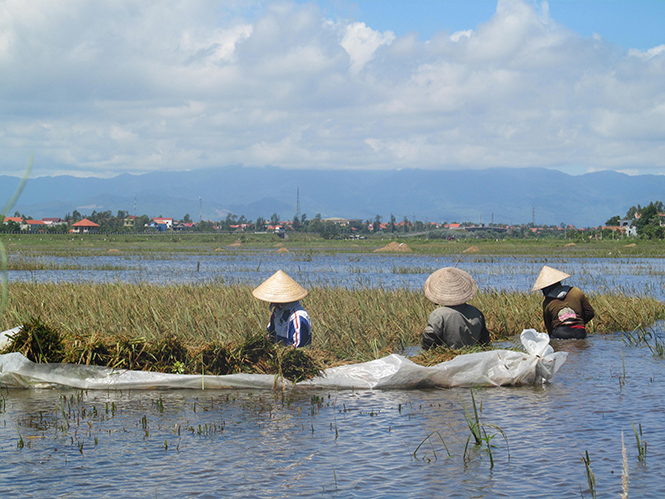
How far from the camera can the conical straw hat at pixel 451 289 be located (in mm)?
7461

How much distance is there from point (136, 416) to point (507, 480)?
3428 millimetres

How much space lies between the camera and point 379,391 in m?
7.00

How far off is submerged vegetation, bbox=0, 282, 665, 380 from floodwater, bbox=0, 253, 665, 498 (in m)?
0.38

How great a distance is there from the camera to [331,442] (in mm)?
5441

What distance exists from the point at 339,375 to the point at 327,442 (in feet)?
5.17

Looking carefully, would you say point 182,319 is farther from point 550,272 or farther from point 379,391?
point 550,272

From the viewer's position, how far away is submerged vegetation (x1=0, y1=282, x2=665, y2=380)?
698 centimetres

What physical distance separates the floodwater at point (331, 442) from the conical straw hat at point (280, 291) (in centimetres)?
99

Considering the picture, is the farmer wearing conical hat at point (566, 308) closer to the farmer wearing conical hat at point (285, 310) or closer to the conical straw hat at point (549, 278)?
the conical straw hat at point (549, 278)

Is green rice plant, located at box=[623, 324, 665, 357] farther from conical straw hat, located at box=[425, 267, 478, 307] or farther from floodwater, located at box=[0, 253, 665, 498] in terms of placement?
conical straw hat, located at box=[425, 267, 478, 307]

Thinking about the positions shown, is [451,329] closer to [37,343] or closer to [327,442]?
[327,442]

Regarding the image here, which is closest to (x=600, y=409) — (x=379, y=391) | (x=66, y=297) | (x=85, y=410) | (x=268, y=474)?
(x=379, y=391)

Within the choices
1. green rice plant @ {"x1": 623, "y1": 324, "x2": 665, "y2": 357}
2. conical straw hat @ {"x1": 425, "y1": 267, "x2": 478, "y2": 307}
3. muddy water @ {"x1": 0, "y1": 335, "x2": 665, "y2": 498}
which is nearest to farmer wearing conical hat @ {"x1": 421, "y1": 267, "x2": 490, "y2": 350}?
conical straw hat @ {"x1": 425, "y1": 267, "x2": 478, "y2": 307}

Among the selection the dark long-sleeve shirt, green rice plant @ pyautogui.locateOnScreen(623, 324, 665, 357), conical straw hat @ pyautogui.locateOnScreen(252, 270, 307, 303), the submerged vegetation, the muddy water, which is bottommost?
the muddy water
